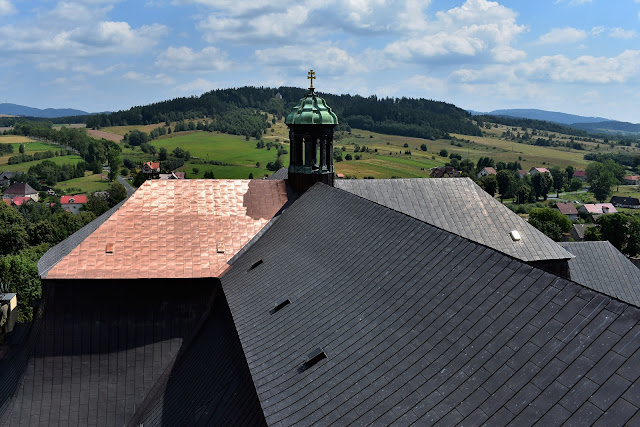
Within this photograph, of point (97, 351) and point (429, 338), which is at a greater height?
point (429, 338)

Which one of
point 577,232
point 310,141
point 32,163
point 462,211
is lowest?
point 32,163

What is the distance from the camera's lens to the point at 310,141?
24.9 meters

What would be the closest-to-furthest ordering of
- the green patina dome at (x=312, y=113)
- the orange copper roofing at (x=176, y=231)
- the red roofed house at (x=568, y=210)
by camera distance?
the orange copper roofing at (x=176, y=231) → the green patina dome at (x=312, y=113) → the red roofed house at (x=568, y=210)

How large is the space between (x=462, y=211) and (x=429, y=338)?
1428 cm

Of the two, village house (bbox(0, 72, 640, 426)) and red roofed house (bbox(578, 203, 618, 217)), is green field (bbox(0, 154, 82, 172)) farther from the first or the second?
village house (bbox(0, 72, 640, 426))

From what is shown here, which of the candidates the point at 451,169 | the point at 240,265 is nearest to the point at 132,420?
the point at 240,265

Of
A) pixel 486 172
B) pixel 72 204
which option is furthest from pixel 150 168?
pixel 486 172

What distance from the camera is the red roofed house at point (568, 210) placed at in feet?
333

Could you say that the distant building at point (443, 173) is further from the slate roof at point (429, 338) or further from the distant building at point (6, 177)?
the slate roof at point (429, 338)

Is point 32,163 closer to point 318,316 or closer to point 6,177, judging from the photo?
point 6,177

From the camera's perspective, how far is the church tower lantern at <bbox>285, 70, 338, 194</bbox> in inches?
963

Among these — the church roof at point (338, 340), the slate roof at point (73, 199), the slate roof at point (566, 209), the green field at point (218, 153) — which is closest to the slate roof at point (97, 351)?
the church roof at point (338, 340)

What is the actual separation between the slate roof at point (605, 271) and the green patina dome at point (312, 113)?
14327 mm

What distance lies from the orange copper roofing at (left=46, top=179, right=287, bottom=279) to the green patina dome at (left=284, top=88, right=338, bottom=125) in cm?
348
